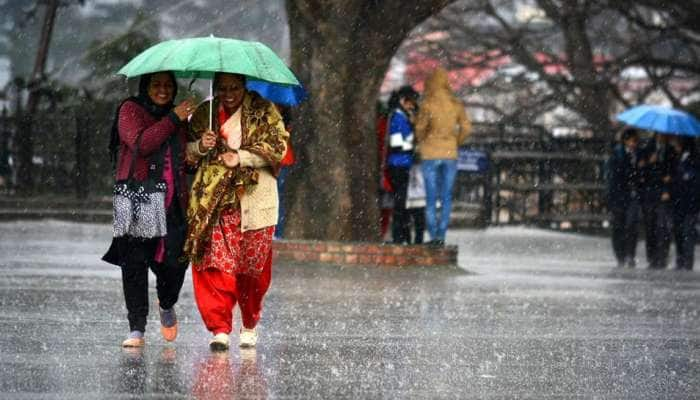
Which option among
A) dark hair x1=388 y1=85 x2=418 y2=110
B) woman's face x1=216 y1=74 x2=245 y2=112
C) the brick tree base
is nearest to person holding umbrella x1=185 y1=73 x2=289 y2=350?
woman's face x1=216 y1=74 x2=245 y2=112

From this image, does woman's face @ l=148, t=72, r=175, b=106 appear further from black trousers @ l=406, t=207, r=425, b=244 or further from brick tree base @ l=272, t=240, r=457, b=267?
black trousers @ l=406, t=207, r=425, b=244

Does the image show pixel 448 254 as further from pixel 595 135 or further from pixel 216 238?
pixel 595 135

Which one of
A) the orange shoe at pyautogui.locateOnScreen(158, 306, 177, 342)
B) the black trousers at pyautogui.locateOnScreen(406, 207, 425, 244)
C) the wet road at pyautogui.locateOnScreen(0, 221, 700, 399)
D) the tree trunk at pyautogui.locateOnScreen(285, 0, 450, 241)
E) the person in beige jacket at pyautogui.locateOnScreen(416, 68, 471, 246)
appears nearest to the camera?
the wet road at pyautogui.locateOnScreen(0, 221, 700, 399)

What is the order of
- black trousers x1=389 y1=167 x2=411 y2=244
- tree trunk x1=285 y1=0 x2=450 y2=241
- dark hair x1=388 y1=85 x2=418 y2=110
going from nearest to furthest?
tree trunk x1=285 y1=0 x2=450 y2=241 < dark hair x1=388 y1=85 x2=418 y2=110 < black trousers x1=389 y1=167 x2=411 y2=244

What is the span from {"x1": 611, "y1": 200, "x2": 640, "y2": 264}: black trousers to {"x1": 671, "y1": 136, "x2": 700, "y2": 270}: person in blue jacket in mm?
436

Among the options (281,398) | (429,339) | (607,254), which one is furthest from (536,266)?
(281,398)

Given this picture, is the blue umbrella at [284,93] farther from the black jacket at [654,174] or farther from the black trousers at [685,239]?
the black jacket at [654,174]

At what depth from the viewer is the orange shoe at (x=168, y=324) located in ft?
32.8

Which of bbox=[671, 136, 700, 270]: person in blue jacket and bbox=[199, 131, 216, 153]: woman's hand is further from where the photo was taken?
bbox=[671, 136, 700, 270]: person in blue jacket

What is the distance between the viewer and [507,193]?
29.0 m

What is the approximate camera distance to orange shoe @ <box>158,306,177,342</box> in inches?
393

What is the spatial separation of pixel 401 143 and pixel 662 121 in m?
3.46

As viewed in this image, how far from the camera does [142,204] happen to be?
959 cm

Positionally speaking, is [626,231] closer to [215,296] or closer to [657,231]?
[657,231]
